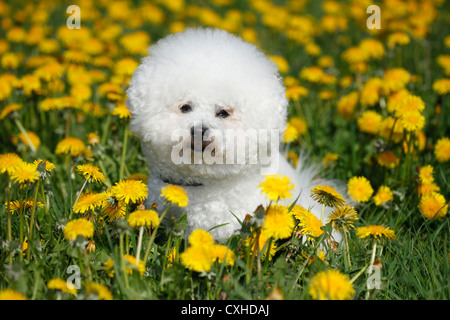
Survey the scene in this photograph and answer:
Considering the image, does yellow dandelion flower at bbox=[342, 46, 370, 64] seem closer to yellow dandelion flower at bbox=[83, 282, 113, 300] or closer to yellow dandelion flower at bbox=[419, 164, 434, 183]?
yellow dandelion flower at bbox=[419, 164, 434, 183]

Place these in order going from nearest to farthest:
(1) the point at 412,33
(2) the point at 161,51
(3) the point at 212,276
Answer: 1. (3) the point at 212,276
2. (2) the point at 161,51
3. (1) the point at 412,33

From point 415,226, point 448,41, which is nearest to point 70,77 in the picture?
point 415,226

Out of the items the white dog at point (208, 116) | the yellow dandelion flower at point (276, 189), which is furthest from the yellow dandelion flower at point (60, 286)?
the yellow dandelion flower at point (276, 189)

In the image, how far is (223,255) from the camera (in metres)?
1.70

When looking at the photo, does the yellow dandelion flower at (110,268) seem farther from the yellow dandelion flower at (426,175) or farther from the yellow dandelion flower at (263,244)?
the yellow dandelion flower at (426,175)

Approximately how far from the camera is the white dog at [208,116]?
1.87 metres

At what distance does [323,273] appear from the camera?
160cm

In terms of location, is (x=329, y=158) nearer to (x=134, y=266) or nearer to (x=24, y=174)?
(x=134, y=266)

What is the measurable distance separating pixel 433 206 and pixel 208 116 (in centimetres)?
111

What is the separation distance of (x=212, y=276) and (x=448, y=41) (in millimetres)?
2800

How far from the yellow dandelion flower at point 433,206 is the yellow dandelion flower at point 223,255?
1011mm
